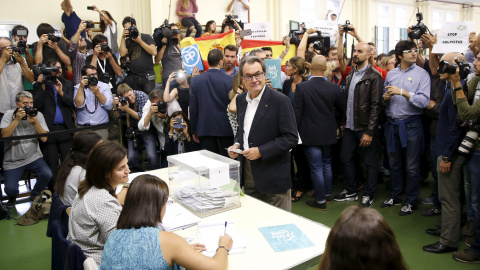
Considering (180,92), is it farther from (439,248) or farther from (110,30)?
(439,248)

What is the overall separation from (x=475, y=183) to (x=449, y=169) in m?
0.19

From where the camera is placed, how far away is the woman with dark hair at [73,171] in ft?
8.33

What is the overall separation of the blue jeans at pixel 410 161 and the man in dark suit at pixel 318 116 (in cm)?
61

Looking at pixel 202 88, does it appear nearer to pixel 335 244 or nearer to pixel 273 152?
pixel 273 152

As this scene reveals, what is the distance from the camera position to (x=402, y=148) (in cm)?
406

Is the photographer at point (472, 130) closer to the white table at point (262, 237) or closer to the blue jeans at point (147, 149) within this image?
the white table at point (262, 237)

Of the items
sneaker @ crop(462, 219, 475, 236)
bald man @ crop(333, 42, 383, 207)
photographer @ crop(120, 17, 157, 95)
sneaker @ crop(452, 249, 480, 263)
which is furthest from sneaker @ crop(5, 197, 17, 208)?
sneaker @ crop(462, 219, 475, 236)

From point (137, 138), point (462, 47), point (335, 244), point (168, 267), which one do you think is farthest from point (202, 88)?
point (335, 244)

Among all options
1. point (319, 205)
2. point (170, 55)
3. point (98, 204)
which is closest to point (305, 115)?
point (319, 205)

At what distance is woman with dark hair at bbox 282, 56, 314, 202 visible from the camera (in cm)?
429

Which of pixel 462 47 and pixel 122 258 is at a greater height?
pixel 462 47

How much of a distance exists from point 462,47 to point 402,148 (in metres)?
1.10

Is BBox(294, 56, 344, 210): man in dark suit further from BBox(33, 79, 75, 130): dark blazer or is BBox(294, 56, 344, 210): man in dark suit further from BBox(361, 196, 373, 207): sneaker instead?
BBox(33, 79, 75, 130): dark blazer

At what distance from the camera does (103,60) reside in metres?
5.52
